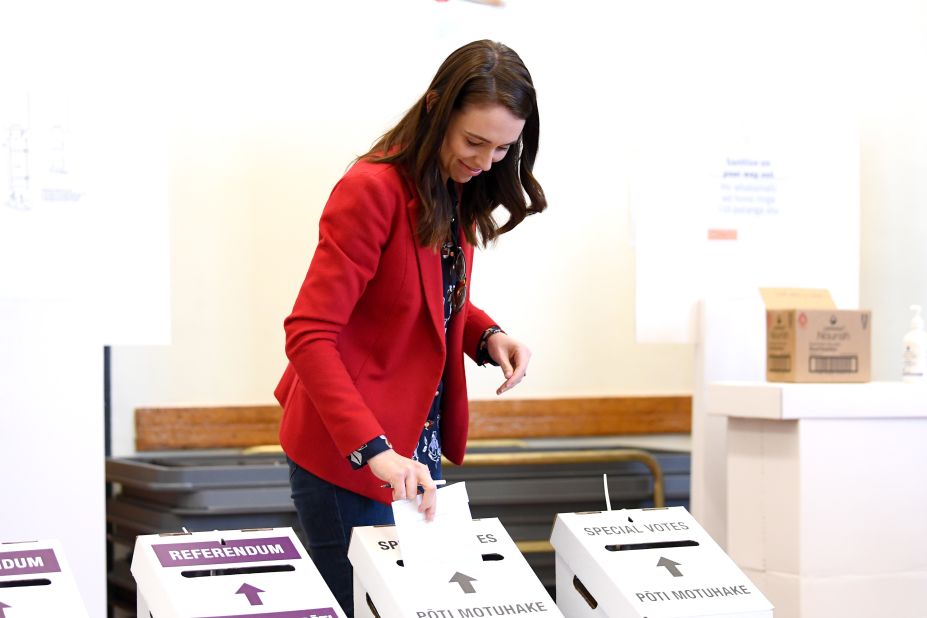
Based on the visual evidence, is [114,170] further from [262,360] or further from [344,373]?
[344,373]

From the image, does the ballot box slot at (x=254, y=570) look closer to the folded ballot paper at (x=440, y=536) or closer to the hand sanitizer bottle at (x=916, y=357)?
the folded ballot paper at (x=440, y=536)

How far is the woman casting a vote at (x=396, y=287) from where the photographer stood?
145cm

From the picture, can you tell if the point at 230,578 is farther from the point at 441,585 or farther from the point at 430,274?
the point at 430,274

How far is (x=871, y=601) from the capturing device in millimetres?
2496

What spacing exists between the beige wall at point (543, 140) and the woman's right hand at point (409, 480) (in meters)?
2.07

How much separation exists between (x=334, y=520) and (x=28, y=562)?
0.43 meters

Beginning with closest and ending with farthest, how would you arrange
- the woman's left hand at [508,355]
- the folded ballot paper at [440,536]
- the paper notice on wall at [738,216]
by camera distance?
the folded ballot paper at [440,536] < the woman's left hand at [508,355] < the paper notice on wall at [738,216]

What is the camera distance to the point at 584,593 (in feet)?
4.63

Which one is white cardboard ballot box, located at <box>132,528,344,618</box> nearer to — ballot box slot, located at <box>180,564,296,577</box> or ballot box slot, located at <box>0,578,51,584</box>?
ballot box slot, located at <box>180,564,296,577</box>

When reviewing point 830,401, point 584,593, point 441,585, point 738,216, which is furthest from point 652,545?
point 738,216

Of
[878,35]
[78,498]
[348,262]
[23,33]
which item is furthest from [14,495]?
[878,35]

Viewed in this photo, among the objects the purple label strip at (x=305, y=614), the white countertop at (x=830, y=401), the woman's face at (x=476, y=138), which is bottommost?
the purple label strip at (x=305, y=614)

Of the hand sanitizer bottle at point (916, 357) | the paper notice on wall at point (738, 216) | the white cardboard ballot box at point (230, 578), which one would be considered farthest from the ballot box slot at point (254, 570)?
the hand sanitizer bottle at point (916, 357)

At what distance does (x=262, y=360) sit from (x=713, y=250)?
1.41 m
